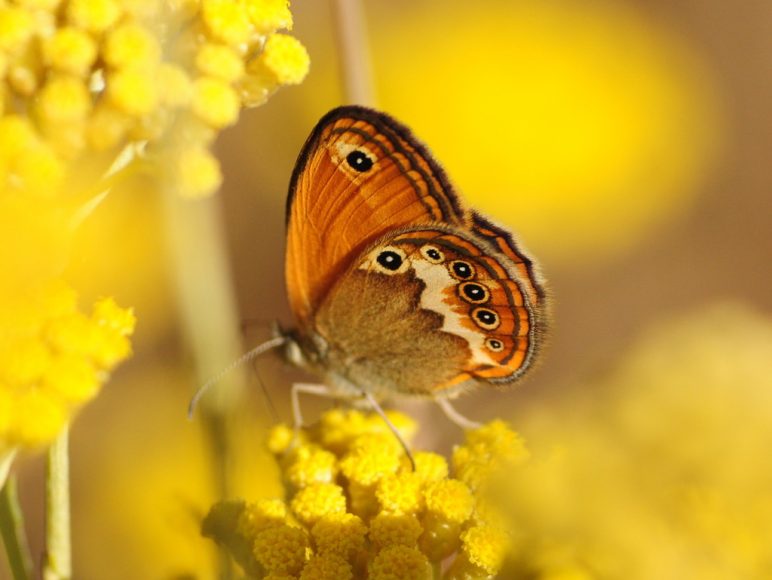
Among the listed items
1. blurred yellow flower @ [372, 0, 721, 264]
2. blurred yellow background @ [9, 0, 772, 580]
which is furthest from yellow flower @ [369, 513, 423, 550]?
blurred yellow flower @ [372, 0, 721, 264]

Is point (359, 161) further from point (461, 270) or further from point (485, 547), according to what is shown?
point (485, 547)

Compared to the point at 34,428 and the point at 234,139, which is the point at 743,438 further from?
the point at 234,139

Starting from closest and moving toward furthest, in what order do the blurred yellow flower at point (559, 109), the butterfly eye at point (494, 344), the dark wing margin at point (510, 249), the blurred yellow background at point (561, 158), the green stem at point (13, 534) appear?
the green stem at point (13, 534) < the dark wing margin at point (510, 249) < the butterfly eye at point (494, 344) < the blurred yellow background at point (561, 158) < the blurred yellow flower at point (559, 109)

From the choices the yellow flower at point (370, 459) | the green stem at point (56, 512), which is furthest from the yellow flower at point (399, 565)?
the green stem at point (56, 512)

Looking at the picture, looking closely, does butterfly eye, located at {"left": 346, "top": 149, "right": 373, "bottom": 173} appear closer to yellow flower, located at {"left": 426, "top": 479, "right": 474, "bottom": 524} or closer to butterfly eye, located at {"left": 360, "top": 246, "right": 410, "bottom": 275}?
butterfly eye, located at {"left": 360, "top": 246, "right": 410, "bottom": 275}

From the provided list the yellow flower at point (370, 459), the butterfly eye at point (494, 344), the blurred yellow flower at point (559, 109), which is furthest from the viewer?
the blurred yellow flower at point (559, 109)

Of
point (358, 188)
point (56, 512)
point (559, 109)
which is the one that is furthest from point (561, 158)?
point (56, 512)

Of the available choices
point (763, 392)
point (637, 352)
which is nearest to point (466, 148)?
Answer: point (637, 352)

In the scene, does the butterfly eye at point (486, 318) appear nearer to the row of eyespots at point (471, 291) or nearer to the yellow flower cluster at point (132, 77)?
the row of eyespots at point (471, 291)
